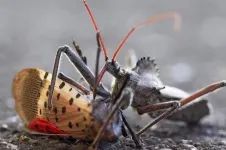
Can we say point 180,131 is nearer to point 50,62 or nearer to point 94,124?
point 94,124

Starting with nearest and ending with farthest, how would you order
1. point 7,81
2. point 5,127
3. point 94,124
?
point 94,124 < point 5,127 < point 7,81

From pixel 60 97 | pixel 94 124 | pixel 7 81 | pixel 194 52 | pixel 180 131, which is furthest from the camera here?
pixel 194 52

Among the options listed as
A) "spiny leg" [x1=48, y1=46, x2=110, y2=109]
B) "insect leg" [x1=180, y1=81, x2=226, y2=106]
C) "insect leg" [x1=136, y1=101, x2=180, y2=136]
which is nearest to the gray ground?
"insect leg" [x1=180, y1=81, x2=226, y2=106]

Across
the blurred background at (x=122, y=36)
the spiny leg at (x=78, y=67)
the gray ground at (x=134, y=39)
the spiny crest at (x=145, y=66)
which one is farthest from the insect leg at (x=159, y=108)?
the blurred background at (x=122, y=36)

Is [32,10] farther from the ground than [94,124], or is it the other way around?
[32,10]

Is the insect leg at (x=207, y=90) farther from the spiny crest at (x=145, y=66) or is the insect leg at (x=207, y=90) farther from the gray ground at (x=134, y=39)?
the gray ground at (x=134, y=39)

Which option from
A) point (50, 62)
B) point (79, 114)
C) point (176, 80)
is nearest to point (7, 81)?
point (50, 62)
